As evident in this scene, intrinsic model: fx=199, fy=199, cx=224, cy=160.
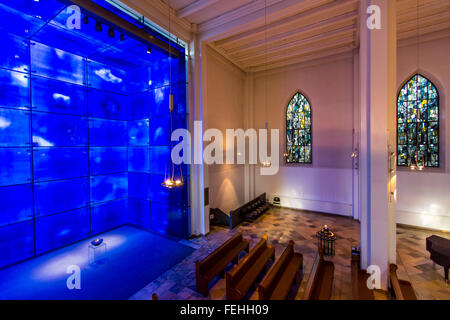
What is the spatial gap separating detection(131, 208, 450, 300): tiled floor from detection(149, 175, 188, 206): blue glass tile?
1404mm

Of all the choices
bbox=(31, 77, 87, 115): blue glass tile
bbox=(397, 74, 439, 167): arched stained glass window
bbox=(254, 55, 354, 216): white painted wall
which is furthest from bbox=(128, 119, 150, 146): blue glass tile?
bbox=(397, 74, 439, 167): arched stained glass window

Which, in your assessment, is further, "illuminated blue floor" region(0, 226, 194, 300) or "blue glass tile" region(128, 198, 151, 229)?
"blue glass tile" region(128, 198, 151, 229)

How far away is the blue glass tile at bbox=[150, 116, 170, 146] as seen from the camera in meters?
6.83

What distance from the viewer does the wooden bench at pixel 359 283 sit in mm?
3611

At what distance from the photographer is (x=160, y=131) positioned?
7020mm

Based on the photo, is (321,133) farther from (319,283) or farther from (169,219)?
(169,219)

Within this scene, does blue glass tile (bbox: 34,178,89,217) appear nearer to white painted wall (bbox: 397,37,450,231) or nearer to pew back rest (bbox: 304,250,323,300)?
pew back rest (bbox: 304,250,323,300)

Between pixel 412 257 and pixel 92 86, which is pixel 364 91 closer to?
pixel 412 257

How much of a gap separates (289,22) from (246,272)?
7051 mm

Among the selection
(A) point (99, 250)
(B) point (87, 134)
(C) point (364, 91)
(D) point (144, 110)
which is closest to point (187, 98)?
(D) point (144, 110)

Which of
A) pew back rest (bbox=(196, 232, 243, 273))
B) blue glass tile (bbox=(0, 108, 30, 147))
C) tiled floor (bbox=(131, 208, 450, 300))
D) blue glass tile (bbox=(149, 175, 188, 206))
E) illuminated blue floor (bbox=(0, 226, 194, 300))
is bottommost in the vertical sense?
illuminated blue floor (bbox=(0, 226, 194, 300))

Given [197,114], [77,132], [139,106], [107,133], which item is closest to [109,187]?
[107,133]

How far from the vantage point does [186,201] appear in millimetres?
6645

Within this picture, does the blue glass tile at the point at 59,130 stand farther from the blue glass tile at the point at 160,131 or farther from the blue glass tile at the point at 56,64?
the blue glass tile at the point at 160,131
